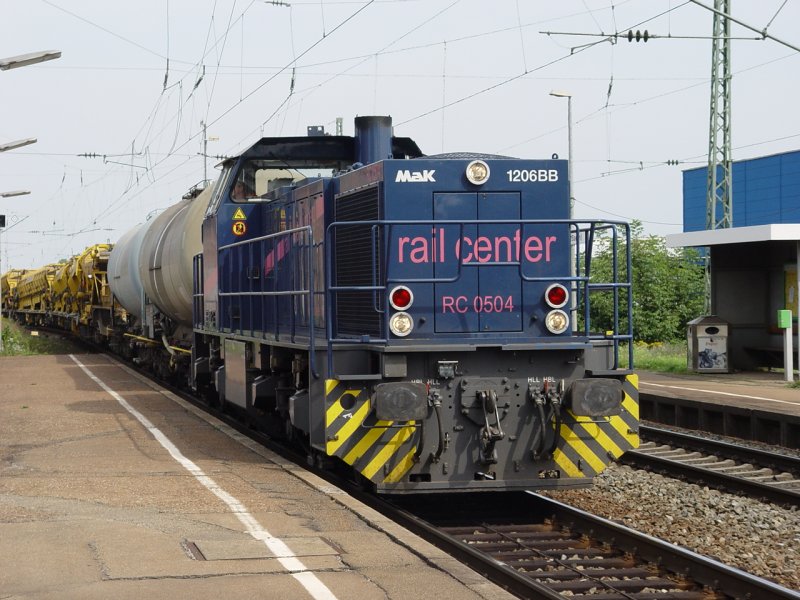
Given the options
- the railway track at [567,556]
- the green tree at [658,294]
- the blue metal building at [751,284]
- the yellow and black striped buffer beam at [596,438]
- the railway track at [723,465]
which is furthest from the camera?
the green tree at [658,294]

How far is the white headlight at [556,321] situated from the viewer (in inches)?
357

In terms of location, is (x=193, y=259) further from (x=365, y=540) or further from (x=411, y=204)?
(x=365, y=540)

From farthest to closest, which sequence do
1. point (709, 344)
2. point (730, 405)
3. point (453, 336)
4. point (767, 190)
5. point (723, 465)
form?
1. point (767, 190)
2. point (709, 344)
3. point (730, 405)
4. point (723, 465)
5. point (453, 336)

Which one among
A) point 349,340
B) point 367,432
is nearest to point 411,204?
point 349,340

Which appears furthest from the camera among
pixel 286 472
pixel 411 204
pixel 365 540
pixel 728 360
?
A: pixel 728 360

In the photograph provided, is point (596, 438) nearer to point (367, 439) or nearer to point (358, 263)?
point (367, 439)

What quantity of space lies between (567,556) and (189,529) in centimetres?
264

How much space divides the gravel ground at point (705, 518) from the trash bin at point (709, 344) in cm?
1088

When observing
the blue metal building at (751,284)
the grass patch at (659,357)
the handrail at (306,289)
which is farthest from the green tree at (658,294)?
the handrail at (306,289)

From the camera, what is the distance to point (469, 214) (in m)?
9.16

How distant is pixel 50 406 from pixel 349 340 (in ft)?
28.6

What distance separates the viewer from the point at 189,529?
7.12m

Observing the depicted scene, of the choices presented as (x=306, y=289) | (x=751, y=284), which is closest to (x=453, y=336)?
(x=306, y=289)

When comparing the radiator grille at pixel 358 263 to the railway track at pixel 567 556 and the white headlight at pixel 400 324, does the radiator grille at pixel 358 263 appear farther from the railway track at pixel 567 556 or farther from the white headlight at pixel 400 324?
the railway track at pixel 567 556
